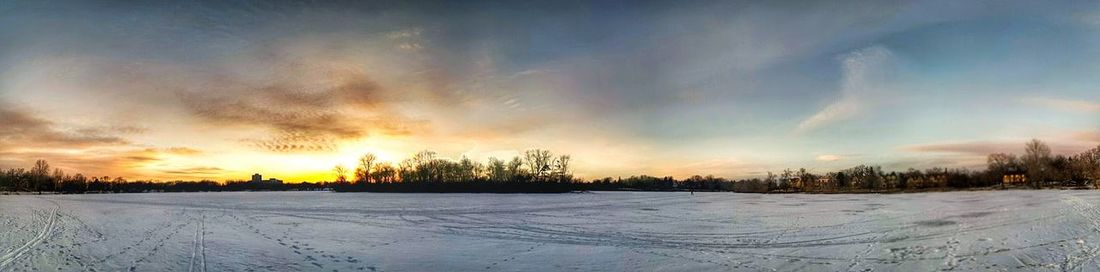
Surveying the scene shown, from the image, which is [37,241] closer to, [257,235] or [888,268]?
[257,235]

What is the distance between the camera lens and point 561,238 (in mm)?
19078

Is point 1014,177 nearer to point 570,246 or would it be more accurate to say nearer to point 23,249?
point 570,246

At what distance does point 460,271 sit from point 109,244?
1411 cm

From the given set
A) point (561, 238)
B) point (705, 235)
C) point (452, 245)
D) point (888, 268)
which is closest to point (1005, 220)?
point (705, 235)

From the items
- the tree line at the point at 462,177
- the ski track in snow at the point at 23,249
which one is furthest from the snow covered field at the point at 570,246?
the tree line at the point at 462,177

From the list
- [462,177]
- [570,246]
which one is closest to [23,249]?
[570,246]

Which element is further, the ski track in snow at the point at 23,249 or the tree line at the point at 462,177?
the tree line at the point at 462,177

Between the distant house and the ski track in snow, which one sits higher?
the distant house

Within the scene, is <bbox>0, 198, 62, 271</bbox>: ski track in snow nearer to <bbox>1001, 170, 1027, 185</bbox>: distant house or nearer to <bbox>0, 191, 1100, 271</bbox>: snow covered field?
<bbox>0, 191, 1100, 271</bbox>: snow covered field

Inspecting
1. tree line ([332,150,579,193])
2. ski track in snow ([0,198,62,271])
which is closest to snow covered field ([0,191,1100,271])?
ski track in snow ([0,198,62,271])

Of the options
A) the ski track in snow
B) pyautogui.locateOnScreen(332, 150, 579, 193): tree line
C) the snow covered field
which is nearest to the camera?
the snow covered field

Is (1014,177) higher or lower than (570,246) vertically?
higher

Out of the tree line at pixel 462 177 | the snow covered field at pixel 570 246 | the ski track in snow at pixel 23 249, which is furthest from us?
the tree line at pixel 462 177

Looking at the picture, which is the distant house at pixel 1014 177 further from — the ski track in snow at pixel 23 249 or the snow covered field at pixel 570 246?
the ski track in snow at pixel 23 249
